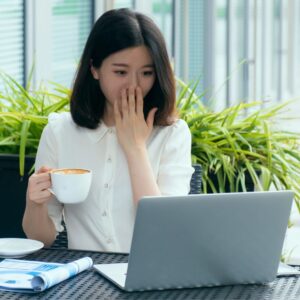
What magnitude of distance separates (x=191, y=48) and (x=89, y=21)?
1.84m

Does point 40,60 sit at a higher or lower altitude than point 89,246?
higher

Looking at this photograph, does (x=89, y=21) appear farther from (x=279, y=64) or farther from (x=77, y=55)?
(x=279, y=64)

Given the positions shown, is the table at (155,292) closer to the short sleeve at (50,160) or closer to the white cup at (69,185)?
the white cup at (69,185)

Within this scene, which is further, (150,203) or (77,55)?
(77,55)

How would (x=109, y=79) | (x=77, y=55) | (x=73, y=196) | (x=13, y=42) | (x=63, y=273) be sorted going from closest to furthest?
(x=63, y=273) → (x=73, y=196) → (x=109, y=79) → (x=13, y=42) → (x=77, y=55)

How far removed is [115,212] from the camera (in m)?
2.59

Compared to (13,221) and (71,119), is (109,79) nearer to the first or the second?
(71,119)

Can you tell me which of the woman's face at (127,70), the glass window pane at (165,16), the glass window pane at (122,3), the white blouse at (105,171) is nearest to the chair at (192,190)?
the white blouse at (105,171)

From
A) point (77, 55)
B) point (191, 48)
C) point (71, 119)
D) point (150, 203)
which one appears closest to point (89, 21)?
point (77, 55)

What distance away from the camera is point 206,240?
190cm

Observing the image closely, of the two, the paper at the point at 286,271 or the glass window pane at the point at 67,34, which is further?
A: the glass window pane at the point at 67,34

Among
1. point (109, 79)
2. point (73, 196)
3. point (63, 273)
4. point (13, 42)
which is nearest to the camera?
point (63, 273)

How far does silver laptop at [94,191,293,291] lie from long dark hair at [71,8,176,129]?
75 cm

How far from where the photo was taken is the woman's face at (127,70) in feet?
8.34
